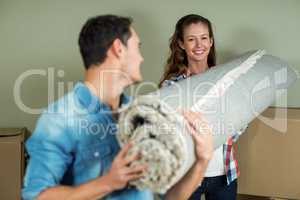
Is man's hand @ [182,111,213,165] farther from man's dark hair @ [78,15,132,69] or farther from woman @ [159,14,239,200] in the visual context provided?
woman @ [159,14,239,200]

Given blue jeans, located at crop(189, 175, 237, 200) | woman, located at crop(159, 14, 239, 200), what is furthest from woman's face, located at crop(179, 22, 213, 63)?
blue jeans, located at crop(189, 175, 237, 200)

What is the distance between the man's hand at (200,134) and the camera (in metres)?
0.84

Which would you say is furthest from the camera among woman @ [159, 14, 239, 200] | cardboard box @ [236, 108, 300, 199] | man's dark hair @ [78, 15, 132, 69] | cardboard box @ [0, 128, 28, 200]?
cardboard box @ [0, 128, 28, 200]

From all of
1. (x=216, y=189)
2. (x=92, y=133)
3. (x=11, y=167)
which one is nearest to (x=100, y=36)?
(x=92, y=133)

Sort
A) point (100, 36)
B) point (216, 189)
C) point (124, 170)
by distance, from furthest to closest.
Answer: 1. point (216, 189)
2. point (100, 36)
3. point (124, 170)

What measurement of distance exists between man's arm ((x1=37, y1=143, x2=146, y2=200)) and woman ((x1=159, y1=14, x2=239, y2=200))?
75 centimetres

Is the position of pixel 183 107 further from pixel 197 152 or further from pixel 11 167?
pixel 11 167

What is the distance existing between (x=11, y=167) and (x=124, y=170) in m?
1.29

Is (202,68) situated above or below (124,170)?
above

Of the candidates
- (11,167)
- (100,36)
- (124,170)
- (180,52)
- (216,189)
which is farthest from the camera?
(11,167)

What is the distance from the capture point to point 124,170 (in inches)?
31.0

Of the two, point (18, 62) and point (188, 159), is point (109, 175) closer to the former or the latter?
point (188, 159)

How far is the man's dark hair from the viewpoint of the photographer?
892 millimetres

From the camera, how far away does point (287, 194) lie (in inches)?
67.9
